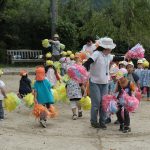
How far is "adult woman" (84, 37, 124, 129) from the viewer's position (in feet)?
37.8

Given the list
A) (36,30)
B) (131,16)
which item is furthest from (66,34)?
(131,16)

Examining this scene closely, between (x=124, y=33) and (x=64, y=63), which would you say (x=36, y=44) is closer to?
(x=124, y=33)

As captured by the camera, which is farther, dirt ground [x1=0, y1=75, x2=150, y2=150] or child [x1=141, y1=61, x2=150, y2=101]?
child [x1=141, y1=61, x2=150, y2=101]

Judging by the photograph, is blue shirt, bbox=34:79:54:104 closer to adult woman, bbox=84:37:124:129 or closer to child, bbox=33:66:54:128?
child, bbox=33:66:54:128

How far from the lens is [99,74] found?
11594 mm

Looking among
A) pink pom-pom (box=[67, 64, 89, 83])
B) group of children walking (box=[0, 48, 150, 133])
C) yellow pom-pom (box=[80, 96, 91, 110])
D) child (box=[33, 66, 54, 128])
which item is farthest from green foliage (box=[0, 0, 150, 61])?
child (box=[33, 66, 54, 128])

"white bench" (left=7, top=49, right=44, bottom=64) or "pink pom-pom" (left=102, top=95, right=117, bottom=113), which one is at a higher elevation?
"white bench" (left=7, top=49, right=44, bottom=64)

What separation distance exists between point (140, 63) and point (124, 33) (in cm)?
1110

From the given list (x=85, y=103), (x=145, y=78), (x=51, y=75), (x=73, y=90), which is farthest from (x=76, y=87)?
(x=145, y=78)

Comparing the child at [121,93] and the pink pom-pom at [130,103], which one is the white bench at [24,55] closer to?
the child at [121,93]

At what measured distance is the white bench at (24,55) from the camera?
31.1 m

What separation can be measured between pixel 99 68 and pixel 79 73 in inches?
34.5

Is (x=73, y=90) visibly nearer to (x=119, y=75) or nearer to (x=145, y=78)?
(x=119, y=75)

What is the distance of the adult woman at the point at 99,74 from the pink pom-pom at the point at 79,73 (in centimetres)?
57
